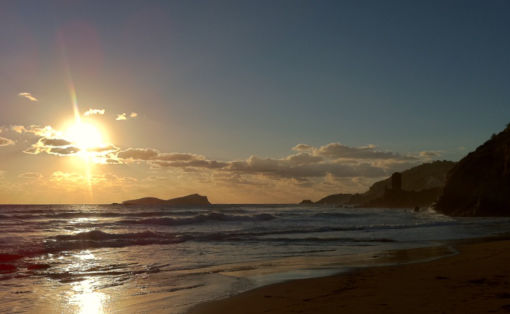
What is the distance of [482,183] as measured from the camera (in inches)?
2019

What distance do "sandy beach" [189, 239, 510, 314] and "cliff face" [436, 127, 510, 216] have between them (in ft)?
138

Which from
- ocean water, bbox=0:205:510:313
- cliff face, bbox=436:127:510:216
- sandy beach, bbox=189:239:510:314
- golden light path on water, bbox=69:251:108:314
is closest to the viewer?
sandy beach, bbox=189:239:510:314

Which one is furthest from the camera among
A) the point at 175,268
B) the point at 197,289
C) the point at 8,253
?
the point at 8,253

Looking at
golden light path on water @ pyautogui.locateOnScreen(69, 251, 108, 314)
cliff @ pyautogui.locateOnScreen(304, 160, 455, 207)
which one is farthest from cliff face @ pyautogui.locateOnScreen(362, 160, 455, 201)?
golden light path on water @ pyautogui.locateOnScreen(69, 251, 108, 314)

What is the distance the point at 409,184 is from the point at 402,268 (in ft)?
638

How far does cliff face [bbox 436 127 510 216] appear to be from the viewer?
48.0m

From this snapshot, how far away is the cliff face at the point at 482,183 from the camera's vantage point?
48.0 meters

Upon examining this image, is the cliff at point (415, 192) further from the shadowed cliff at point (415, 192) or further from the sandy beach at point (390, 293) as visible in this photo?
the sandy beach at point (390, 293)

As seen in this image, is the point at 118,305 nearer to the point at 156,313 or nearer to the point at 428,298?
the point at 156,313

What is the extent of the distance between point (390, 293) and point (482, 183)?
1984 inches

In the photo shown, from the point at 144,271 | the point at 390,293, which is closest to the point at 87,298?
the point at 144,271

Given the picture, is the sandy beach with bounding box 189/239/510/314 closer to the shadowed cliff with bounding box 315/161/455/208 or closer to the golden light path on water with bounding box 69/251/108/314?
the golden light path on water with bounding box 69/251/108/314

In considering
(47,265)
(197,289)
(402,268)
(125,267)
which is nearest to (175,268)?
(125,267)

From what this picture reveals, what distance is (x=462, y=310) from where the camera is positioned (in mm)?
6523
